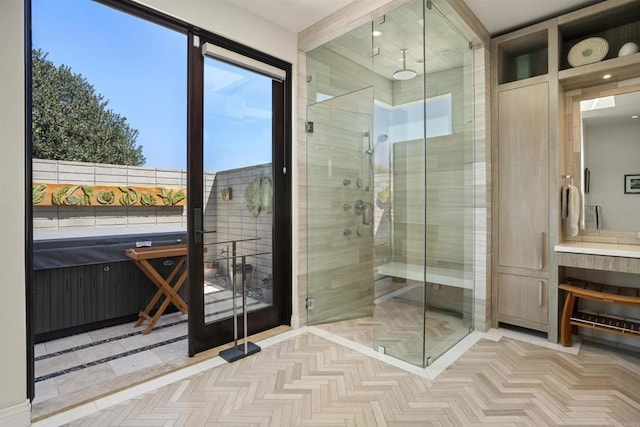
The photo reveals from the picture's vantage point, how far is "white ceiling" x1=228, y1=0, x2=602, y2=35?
2.68 m

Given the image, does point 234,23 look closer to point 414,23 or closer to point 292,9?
point 292,9

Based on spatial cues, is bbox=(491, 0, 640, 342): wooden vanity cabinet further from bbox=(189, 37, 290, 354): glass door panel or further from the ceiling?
bbox=(189, 37, 290, 354): glass door panel

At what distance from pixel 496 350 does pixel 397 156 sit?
180 cm

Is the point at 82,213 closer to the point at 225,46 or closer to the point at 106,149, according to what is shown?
the point at 106,149

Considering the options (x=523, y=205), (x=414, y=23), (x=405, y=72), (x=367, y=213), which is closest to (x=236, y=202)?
(x=367, y=213)

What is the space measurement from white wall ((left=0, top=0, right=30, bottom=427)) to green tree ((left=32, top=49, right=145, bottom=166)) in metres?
1.95

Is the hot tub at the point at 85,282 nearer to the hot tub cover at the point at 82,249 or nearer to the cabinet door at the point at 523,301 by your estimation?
the hot tub cover at the point at 82,249

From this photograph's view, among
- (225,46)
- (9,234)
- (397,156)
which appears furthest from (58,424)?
(397,156)

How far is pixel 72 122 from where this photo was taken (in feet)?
11.9

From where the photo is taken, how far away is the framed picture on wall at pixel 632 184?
273 centimetres

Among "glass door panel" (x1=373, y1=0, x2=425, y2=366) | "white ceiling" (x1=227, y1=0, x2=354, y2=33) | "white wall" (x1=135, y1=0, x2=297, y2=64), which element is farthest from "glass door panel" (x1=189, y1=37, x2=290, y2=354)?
"glass door panel" (x1=373, y1=0, x2=425, y2=366)

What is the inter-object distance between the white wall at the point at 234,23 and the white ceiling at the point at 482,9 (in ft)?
0.25

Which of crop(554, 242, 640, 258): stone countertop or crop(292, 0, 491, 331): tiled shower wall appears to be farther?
crop(292, 0, 491, 331): tiled shower wall

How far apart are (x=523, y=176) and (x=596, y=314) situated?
1.31 metres
